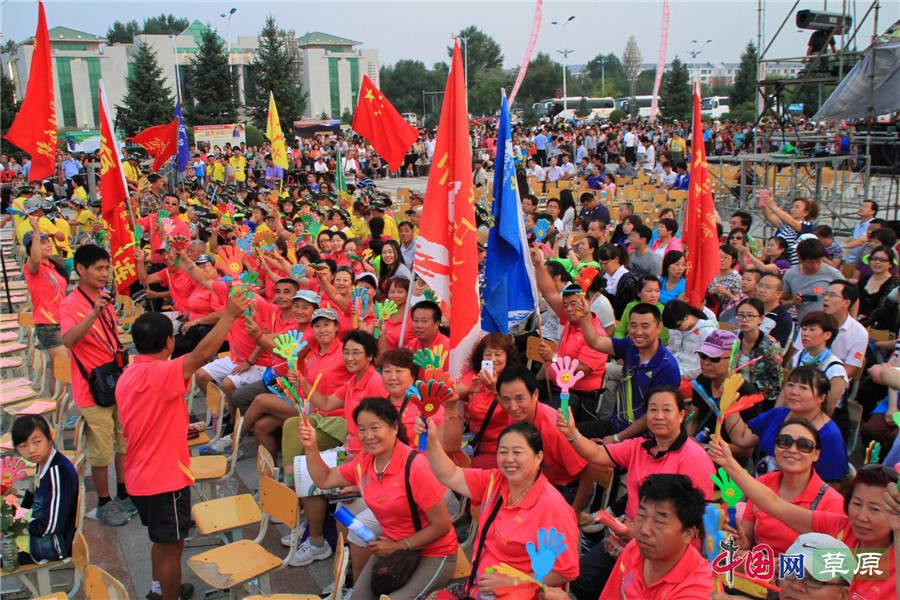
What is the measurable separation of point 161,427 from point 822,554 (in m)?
3.33

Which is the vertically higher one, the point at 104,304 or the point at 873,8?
the point at 873,8

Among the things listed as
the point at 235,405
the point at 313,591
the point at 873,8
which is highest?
the point at 873,8

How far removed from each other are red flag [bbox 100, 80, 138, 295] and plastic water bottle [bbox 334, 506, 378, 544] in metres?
4.65

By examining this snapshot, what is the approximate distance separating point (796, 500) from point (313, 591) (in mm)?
2837

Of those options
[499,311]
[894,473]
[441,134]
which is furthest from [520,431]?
[441,134]

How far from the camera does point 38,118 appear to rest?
826cm

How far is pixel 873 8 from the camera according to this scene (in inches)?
503

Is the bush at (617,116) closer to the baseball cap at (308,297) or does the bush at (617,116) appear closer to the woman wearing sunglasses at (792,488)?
the baseball cap at (308,297)

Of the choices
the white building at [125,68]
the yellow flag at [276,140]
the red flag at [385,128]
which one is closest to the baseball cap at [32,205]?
the yellow flag at [276,140]

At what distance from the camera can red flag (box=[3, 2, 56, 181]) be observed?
26.7 ft

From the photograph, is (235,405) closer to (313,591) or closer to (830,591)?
(313,591)

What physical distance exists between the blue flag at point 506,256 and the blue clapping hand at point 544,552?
2.25 metres

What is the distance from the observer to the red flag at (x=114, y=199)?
7.19 m

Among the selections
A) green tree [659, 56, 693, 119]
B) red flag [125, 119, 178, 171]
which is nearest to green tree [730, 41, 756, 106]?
green tree [659, 56, 693, 119]
